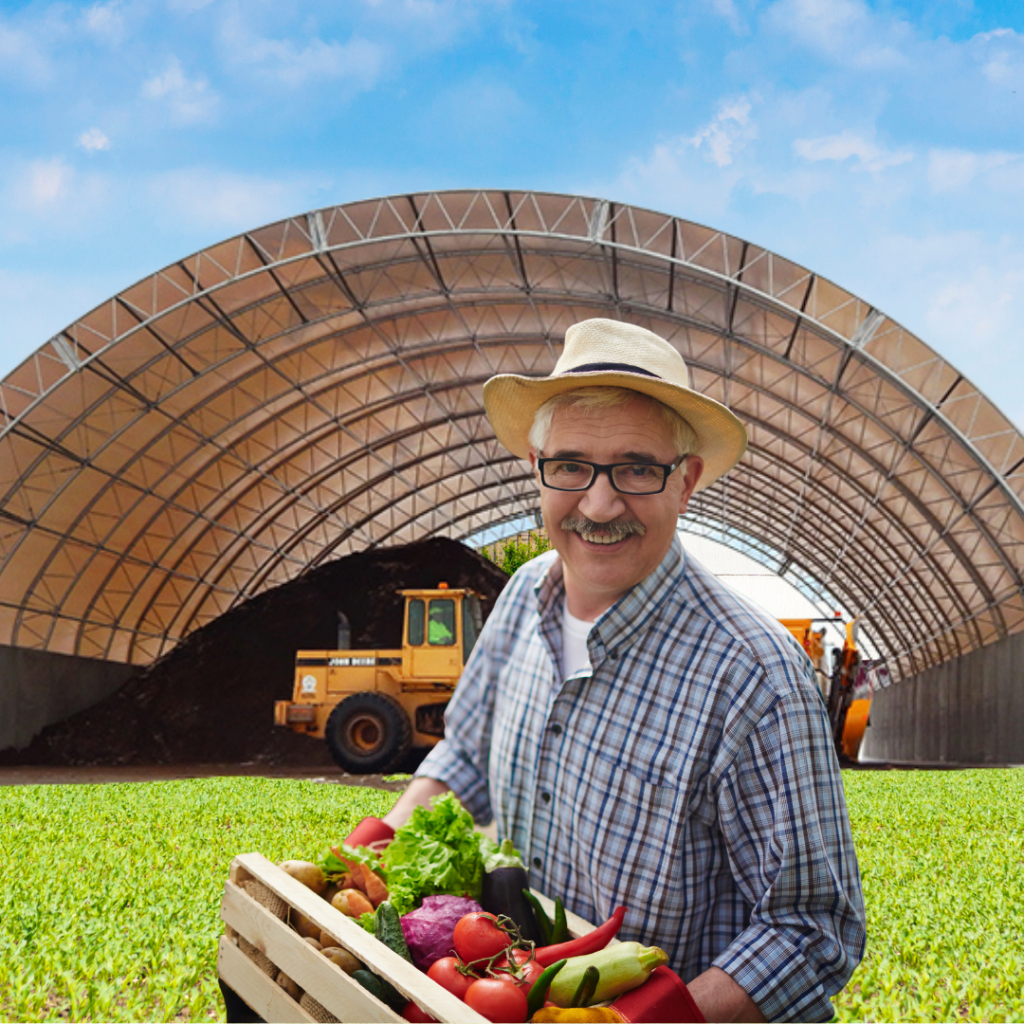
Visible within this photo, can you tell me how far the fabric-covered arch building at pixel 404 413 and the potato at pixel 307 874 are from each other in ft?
55.0

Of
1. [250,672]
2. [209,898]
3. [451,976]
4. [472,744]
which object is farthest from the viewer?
[250,672]

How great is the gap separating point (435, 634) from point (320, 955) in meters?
17.9

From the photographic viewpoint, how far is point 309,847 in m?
8.04

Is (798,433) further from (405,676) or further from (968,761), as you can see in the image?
(405,676)

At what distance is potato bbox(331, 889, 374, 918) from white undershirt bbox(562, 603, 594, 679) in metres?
0.82

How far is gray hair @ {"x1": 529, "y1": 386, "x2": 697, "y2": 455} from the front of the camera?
2.63 meters

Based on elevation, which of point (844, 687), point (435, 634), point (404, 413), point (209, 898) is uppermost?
point (404, 413)

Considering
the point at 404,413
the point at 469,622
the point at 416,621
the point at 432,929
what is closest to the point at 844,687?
the point at 469,622

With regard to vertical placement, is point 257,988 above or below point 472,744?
below

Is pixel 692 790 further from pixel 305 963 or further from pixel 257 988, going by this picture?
pixel 257 988

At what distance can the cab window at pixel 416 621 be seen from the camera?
1994cm

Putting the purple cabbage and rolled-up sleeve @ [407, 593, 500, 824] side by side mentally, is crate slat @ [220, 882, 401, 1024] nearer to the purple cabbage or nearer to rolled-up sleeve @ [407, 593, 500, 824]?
the purple cabbage

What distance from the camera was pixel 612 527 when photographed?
2.60 m

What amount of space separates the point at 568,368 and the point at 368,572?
1099 inches
